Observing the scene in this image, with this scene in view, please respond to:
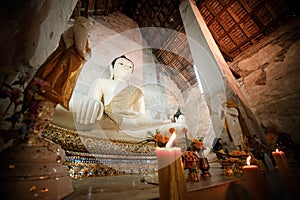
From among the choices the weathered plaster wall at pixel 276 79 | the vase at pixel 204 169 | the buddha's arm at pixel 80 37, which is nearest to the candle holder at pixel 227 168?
the vase at pixel 204 169

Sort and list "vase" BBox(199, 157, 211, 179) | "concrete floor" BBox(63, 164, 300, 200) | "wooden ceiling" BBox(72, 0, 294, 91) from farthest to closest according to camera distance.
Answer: "wooden ceiling" BBox(72, 0, 294, 91), "vase" BBox(199, 157, 211, 179), "concrete floor" BBox(63, 164, 300, 200)

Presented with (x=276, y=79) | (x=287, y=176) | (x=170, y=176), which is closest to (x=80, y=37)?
(x=170, y=176)

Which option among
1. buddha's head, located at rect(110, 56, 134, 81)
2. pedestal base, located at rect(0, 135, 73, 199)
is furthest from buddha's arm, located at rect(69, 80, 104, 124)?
buddha's head, located at rect(110, 56, 134, 81)

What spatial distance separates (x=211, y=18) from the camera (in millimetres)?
4262

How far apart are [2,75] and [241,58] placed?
546 cm

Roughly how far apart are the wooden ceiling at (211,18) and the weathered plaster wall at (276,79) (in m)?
0.38

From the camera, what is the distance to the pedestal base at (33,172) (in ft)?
1.63

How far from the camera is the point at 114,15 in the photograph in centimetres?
482

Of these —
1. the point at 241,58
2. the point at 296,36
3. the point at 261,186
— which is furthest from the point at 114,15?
the point at 261,186

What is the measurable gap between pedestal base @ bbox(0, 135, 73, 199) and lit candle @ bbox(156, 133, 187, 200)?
446 millimetres

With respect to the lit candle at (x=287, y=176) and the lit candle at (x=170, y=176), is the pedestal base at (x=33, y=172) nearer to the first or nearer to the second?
the lit candle at (x=170, y=176)

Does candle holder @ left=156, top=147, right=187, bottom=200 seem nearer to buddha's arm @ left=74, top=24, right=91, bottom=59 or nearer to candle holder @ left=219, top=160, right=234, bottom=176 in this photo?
buddha's arm @ left=74, top=24, right=91, bottom=59

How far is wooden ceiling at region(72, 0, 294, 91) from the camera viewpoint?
370cm

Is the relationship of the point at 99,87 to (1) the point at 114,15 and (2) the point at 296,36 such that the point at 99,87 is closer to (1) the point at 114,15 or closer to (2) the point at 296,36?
(1) the point at 114,15
